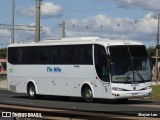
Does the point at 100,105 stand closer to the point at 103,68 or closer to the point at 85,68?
the point at 103,68

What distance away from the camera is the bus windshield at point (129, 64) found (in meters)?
25.7

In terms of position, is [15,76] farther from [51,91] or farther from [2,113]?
[2,113]

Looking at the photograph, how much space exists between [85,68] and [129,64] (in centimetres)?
254

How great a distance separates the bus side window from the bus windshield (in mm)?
410

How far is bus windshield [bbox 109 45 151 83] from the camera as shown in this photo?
25703 mm

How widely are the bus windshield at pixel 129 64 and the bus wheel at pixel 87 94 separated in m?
2.00

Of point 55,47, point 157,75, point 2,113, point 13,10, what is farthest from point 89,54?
point 157,75

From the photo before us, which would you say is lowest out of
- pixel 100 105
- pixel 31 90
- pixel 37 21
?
pixel 100 105

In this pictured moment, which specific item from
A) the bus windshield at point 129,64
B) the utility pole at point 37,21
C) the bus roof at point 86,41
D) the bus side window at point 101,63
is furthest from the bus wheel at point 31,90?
the utility pole at point 37,21

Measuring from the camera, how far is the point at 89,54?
26.9 m

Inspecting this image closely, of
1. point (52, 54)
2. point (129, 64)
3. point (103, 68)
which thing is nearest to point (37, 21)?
point (52, 54)

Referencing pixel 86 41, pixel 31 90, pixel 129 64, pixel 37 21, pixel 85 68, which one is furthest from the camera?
pixel 37 21

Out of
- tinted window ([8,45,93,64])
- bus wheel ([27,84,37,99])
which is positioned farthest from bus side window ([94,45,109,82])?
bus wheel ([27,84,37,99])

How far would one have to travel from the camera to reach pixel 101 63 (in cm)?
2628
